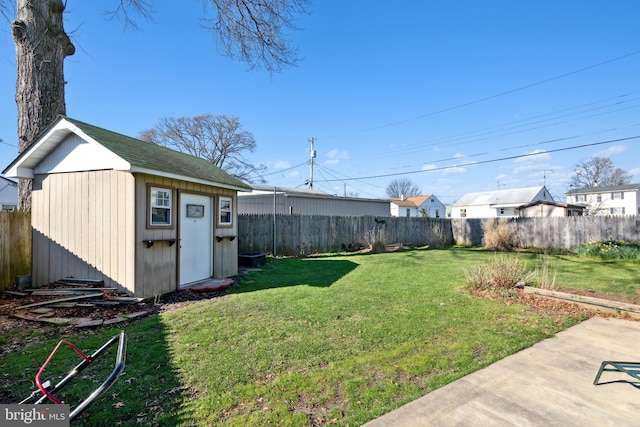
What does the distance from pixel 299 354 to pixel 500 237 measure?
1411 cm

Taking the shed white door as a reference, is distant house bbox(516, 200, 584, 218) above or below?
above

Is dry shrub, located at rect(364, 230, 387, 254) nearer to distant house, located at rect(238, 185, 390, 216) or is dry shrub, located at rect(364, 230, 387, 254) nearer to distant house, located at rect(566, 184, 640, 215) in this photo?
distant house, located at rect(238, 185, 390, 216)

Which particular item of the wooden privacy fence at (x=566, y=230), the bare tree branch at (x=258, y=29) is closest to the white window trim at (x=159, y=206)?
the bare tree branch at (x=258, y=29)

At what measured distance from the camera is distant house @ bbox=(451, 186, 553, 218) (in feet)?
121

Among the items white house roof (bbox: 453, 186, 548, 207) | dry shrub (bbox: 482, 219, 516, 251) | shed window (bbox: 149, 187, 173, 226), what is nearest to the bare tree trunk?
shed window (bbox: 149, 187, 173, 226)

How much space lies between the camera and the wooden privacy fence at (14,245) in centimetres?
643

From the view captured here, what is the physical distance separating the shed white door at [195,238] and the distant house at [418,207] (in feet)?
103

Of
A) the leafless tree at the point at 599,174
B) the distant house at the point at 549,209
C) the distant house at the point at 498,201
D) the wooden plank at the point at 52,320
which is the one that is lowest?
the wooden plank at the point at 52,320

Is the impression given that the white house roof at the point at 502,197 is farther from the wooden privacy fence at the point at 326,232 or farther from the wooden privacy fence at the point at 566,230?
the wooden privacy fence at the point at 326,232

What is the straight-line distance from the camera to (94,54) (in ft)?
31.4

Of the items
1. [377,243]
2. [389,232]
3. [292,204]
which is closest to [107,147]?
[377,243]

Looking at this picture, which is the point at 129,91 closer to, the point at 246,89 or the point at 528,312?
the point at 246,89

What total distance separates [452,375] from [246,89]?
14736 millimetres

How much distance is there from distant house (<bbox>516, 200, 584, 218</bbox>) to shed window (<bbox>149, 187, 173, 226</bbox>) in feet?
69.8
